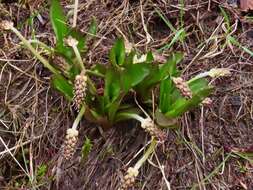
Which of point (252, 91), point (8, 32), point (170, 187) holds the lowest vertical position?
point (170, 187)

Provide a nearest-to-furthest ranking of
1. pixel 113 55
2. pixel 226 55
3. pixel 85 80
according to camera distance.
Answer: pixel 85 80 → pixel 113 55 → pixel 226 55

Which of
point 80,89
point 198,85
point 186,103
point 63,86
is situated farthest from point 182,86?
point 63,86

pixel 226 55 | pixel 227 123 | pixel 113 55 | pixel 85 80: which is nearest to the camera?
pixel 85 80

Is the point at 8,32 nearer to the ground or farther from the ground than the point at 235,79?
farther from the ground

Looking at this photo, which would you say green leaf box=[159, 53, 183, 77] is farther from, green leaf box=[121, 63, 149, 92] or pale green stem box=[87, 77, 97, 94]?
pale green stem box=[87, 77, 97, 94]

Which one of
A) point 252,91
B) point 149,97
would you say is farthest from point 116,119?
point 252,91

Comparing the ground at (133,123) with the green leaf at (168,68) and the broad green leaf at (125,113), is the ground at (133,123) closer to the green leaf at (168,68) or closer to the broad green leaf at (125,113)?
the broad green leaf at (125,113)

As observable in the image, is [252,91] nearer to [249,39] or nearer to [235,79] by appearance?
[235,79]

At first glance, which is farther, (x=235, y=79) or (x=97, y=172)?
(x=235, y=79)

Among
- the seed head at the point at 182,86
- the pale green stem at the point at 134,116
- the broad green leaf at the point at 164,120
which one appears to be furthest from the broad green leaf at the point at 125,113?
the seed head at the point at 182,86
